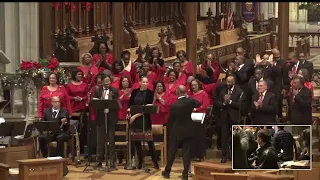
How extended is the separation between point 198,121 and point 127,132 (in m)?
1.35

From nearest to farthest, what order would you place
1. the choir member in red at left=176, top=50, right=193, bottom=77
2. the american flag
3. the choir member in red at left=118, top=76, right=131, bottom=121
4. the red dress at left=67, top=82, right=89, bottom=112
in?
the choir member in red at left=118, top=76, right=131, bottom=121, the red dress at left=67, top=82, right=89, bottom=112, the choir member in red at left=176, top=50, right=193, bottom=77, the american flag

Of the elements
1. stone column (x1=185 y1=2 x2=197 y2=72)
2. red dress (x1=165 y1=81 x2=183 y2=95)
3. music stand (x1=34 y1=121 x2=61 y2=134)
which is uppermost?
stone column (x1=185 y1=2 x2=197 y2=72)

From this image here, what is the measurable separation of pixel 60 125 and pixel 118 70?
175 cm

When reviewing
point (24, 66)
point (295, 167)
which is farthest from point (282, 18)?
point (295, 167)

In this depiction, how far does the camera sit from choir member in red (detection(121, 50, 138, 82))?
15.2 m

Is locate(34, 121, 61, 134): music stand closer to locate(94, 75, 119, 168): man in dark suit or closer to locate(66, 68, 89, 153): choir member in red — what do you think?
locate(94, 75, 119, 168): man in dark suit

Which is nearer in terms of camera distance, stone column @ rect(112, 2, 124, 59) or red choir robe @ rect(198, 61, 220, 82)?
red choir robe @ rect(198, 61, 220, 82)

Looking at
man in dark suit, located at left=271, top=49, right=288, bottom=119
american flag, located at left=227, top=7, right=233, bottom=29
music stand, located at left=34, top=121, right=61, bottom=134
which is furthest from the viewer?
american flag, located at left=227, top=7, right=233, bottom=29

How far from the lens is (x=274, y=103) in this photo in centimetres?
1359

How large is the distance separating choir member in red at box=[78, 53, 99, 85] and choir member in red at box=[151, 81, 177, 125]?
1.27 metres

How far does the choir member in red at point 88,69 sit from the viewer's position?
49.8 ft

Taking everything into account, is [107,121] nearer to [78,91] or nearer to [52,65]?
[78,91]

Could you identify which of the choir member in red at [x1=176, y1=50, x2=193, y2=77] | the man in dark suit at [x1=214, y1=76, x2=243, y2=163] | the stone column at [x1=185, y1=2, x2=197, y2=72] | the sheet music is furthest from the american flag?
the sheet music

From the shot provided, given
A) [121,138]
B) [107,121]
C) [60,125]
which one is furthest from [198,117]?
[60,125]
